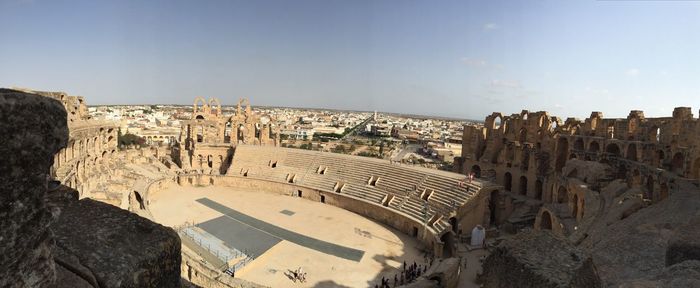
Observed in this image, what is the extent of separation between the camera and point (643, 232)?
10508 millimetres

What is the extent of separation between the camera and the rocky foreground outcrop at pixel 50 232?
1902 millimetres

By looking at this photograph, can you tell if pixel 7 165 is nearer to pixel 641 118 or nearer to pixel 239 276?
pixel 239 276

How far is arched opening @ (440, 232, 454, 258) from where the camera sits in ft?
60.4

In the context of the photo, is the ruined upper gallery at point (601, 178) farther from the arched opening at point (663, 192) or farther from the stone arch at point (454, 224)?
the stone arch at point (454, 224)

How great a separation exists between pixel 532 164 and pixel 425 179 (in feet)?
24.9

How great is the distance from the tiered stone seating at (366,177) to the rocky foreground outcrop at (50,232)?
56.8ft

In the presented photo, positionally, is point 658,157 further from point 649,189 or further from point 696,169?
point 696,169

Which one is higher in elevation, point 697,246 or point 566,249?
point 566,249

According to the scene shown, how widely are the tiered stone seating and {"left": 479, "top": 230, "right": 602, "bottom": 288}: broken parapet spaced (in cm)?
1419

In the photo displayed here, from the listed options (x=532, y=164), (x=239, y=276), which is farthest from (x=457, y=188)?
(x=239, y=276)

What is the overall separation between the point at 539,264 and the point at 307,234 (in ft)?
53.6

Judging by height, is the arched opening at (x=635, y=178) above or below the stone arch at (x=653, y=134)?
below

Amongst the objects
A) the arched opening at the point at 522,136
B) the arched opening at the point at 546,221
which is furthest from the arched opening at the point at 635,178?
the arched opening at the point at 522,136

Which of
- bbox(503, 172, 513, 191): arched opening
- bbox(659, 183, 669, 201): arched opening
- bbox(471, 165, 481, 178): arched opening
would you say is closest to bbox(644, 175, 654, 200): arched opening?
bbox(659, 183, 669, 201): arched opening
